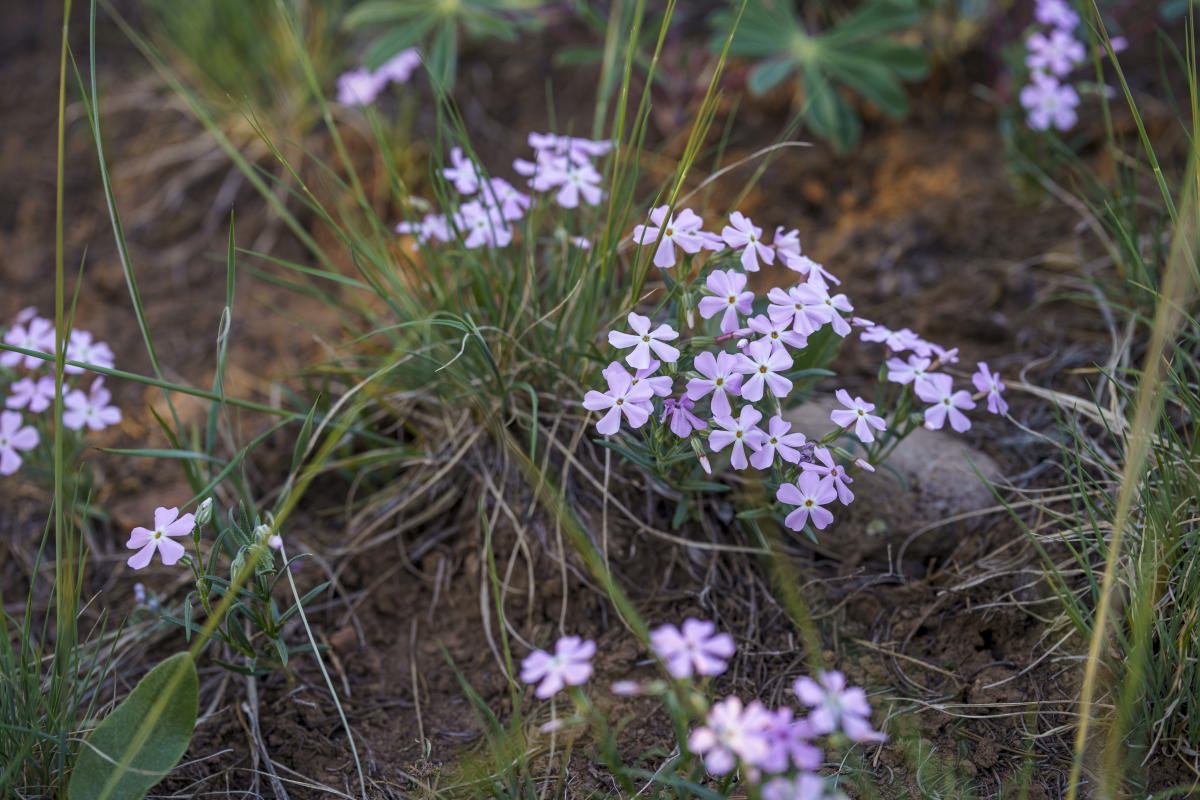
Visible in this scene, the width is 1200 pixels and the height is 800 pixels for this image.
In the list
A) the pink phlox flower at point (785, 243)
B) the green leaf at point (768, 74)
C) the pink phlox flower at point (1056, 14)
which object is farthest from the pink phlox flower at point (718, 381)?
the pink phlox flower at point (1056, 14)

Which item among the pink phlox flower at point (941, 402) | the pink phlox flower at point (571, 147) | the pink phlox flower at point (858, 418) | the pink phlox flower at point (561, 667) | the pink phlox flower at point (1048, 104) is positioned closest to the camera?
the pink phlox flower at point (561, 667)

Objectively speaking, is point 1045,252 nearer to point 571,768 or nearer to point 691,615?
point 691,615

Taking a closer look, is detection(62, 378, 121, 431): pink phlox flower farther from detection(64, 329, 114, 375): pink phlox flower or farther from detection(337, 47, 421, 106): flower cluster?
detection(337, 47, 421, 106): flower cluster

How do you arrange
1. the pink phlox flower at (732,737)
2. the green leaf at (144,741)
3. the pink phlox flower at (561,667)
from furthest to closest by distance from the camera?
the green leaf at (144,741) → the pink phlox flower at (561,667) → the pink phlox flower at (732,737)

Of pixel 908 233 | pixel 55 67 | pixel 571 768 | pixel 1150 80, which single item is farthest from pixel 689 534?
pixel 55 67

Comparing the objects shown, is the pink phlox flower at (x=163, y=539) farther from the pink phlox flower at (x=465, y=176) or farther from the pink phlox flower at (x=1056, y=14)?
the pink phlox flower at (x=1056, y=14)

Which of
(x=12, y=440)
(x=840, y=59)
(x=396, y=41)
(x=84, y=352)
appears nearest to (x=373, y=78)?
(x=396, y=41)
